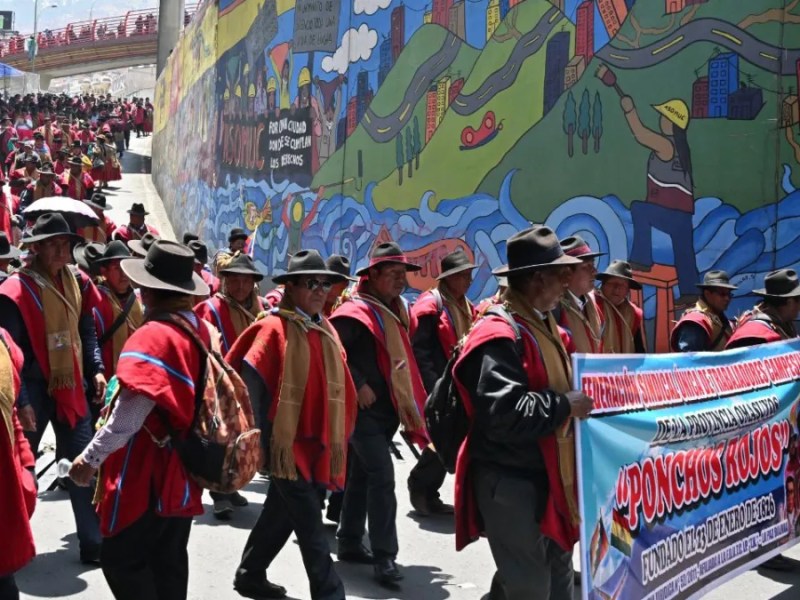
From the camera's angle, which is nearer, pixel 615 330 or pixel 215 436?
pixel 215 436

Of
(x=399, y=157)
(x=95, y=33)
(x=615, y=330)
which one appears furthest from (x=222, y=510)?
(x=95, y=33)

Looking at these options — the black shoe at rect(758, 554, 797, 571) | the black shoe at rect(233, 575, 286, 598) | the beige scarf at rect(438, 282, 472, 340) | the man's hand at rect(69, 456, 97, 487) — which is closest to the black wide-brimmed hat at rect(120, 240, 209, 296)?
the man's hand at rect(69, 456, 97, 487)

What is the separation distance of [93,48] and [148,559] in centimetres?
6663

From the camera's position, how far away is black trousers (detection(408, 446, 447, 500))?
831cm

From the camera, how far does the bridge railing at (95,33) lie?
66750mm

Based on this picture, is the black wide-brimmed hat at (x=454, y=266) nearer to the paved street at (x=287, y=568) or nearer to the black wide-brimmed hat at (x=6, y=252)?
the paved street at (x=287, y=568)

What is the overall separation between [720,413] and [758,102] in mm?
5205

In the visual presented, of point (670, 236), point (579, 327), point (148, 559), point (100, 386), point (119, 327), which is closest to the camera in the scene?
point (148, 559)

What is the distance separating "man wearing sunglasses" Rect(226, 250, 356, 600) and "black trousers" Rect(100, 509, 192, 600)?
90 centimetres

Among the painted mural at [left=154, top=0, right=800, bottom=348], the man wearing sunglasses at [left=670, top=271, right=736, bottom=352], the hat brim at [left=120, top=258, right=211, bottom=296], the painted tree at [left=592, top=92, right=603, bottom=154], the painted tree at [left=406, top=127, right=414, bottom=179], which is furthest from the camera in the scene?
the painted tree at [left=406, top=127, right=414, bottom=179]

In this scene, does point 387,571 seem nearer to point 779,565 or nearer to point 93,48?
point 779,565

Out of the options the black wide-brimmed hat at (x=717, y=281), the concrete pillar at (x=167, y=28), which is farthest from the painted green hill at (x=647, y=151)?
the concrete pillar at (x=167, y=28)

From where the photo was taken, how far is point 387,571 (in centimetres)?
667

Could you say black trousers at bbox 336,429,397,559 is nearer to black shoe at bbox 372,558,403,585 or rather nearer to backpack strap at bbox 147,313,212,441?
black shoe at bbox 372,558,403,585
